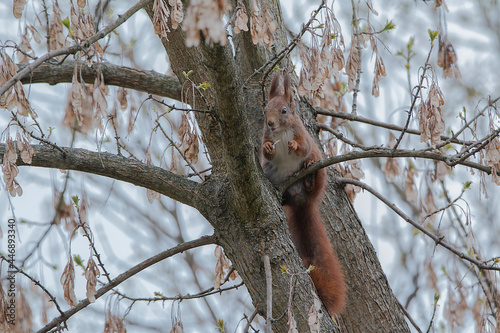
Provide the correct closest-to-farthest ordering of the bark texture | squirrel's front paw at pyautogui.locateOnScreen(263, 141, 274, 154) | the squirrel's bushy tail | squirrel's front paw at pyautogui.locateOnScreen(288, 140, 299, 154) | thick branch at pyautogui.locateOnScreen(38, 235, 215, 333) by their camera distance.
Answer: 1. the bark texture
2. thick branch at pyautogui.locateOnScreen(38, 235, 215, 333)
3. the squirrel's bushy tail
4. squirrel's front paw at pyautogui.locateOnScreen(263, 141, 274, 154)
5. squirrel's front paw at pyautogui.locateOnScreen(288, 140, 299, 154)

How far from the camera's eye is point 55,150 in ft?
7.82

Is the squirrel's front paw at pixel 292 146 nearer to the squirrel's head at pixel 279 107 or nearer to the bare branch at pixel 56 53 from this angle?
the squirrel's head at pixel 279 107

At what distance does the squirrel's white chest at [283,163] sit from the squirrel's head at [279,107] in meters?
0.08

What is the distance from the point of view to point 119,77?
10.8ft

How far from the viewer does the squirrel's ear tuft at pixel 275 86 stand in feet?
10.6

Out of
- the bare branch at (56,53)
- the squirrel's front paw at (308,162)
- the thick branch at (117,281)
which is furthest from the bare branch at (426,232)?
the bare branch at (56,53)

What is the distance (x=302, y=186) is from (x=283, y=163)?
19 cm

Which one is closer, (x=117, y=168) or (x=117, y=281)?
(x=117, y=168)

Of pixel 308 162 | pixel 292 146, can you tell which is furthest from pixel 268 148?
pixel 308 162

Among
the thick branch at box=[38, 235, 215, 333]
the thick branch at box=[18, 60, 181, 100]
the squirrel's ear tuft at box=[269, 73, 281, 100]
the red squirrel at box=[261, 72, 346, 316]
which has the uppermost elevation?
the thick branch at box=[18, 60, 181, 100]

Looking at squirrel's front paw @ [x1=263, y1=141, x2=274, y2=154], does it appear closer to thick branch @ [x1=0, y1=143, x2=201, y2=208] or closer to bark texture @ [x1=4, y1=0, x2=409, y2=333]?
bark texture @ [x1=4, y1=0, x2=409, y2=333]

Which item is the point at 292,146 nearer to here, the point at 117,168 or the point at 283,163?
the point at 283,163

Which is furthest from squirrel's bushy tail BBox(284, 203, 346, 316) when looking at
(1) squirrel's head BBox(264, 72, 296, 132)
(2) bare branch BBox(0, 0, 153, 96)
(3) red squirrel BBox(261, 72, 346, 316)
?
(2) bare branch BBox(0, 0, 153, 96)

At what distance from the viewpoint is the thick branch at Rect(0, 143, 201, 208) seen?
238 centimetres
